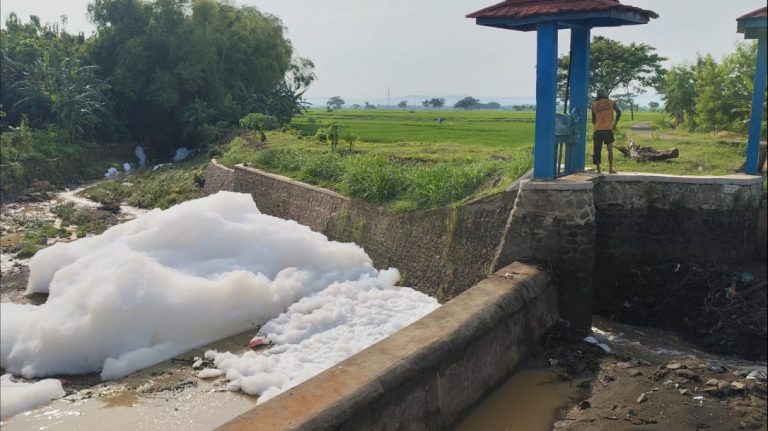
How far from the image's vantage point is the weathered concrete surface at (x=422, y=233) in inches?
333

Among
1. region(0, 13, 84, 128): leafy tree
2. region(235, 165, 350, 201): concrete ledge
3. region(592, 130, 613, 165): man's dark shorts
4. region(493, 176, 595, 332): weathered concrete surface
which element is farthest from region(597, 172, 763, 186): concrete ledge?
region(0, 13, 84, 128): leafy tree

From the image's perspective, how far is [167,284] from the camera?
28.2ft

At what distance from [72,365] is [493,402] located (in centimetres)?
526

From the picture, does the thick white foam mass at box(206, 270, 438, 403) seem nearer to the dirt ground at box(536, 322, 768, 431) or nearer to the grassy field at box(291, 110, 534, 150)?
the dirt ground at box(536, 322, 768, 431)

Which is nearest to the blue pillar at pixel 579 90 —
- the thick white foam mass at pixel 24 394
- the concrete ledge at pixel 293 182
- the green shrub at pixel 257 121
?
the concrete ledge at pixel 293 182

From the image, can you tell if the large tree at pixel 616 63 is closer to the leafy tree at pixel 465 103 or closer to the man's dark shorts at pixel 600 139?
the man's dark shorts at pixel 600 139

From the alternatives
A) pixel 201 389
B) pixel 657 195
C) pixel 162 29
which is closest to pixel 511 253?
pixel 657 195

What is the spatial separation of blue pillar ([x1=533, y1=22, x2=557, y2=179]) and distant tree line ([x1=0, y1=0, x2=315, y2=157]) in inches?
832

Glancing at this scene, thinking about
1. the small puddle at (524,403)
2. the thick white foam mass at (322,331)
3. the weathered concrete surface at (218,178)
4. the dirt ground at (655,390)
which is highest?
the weathered concrete surface at (218,178)

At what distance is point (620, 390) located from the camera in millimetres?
5617

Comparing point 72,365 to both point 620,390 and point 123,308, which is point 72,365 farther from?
point 620,390

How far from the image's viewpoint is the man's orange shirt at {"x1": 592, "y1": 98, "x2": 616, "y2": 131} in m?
8.10

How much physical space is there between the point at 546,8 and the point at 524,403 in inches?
168

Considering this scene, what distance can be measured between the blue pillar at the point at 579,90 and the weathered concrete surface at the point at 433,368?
2.05 m
